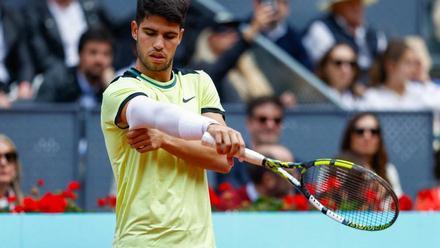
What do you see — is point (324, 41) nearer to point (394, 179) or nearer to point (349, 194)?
point (394, 179)

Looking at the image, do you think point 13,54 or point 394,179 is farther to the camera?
point 13,54

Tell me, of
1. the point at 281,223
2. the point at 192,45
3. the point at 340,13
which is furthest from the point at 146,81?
the point at 340,13

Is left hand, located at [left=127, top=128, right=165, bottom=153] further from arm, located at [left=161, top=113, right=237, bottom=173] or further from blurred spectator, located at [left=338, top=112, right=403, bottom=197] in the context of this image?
blurred spectator, located at [left=338, top=112, right=403, bottom=197]

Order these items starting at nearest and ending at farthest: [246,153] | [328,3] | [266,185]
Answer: [246,153] → [266,185] → [328,3]

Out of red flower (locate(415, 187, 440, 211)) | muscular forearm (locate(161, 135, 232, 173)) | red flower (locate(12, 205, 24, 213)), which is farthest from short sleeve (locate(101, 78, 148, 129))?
red flower (locate(415, 187, 440, 211))

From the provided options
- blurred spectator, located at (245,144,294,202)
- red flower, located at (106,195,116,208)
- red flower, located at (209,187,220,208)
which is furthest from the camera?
blurred spectator, located at (245,144,294,202)

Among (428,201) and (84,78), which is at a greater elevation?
(84,78)

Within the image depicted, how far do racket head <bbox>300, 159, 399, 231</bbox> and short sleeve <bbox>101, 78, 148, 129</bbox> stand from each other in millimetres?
836

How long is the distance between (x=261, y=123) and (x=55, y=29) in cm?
236

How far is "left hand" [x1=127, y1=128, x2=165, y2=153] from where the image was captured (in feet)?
16.1

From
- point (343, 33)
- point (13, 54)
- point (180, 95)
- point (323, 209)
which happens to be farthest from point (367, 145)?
point (180, 95)

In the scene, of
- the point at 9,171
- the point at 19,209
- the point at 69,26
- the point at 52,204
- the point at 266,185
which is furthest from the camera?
the point at 69,26

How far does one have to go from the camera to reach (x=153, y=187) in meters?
4.98

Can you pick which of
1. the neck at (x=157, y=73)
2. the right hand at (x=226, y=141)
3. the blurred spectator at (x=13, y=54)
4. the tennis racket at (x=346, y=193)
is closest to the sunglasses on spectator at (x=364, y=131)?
the blurred spectator at (x=13, y=54)
